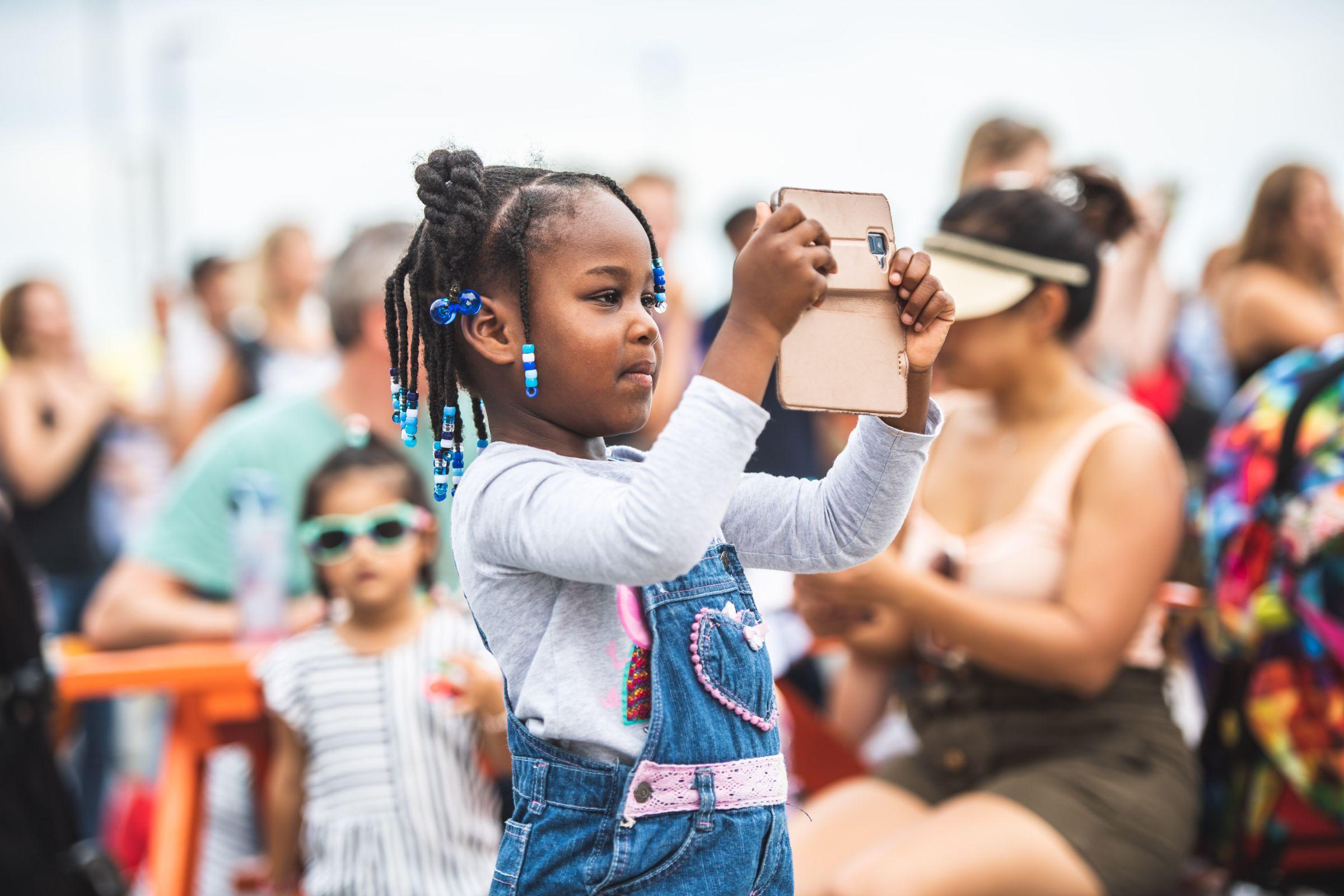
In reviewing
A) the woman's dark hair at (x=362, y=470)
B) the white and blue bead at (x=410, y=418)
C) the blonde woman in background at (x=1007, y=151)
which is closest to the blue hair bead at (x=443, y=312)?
the white and blue bead at (x=410, y=418)

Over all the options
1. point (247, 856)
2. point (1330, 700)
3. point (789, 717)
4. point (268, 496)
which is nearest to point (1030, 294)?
point (1330, 700)

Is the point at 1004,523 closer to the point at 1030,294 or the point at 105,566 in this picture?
the point at 1030,294

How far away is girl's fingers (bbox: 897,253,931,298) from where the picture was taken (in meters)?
1.14

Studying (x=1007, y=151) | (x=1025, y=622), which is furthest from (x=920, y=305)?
(x=1007, y=151)

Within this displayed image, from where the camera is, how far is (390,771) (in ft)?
7.64

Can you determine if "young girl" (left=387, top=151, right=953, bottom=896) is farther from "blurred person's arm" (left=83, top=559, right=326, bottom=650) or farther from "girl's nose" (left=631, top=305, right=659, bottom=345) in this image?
"blurred person's arm" (left=83, top=559, right=326, bottom=650)

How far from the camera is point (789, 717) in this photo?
286cm

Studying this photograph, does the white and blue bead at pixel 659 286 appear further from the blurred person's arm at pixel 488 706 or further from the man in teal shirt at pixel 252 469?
the man in teal shirt at pixel 252 469

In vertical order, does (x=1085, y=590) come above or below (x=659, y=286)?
below

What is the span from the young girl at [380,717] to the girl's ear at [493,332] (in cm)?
106

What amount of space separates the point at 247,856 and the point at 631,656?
2.51m

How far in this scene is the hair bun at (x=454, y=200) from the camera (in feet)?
4.13

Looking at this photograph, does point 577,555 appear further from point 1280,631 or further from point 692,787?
point 1280,631

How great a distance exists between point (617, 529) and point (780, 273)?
27 centimetres
